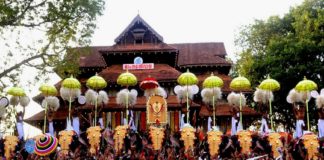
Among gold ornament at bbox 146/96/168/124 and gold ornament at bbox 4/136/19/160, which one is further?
gold ornament at bbox 146/96/168/124

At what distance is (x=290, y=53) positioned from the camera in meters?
30.5

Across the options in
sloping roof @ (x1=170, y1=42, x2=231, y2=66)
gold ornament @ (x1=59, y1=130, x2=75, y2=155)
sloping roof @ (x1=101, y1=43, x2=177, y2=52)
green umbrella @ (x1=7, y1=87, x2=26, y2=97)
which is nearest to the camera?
gold ornament @ (x1=59, y1=130, x2=75, y2=155)

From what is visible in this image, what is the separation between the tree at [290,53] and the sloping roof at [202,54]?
2.35 metres

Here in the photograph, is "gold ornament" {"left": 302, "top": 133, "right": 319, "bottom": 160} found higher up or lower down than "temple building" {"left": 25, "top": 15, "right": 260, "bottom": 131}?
lower down

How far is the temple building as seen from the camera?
80.0ft

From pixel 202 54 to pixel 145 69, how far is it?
5428mm

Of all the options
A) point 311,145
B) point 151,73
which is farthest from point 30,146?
point 151,73

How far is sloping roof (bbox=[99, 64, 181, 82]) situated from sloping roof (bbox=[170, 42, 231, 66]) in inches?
128

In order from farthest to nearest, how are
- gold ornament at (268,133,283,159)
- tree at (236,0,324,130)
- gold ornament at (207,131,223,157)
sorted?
tree at (236,0,324,130), gold ornament at (268,133,283,159), gold ornament at (207,131,223,157)

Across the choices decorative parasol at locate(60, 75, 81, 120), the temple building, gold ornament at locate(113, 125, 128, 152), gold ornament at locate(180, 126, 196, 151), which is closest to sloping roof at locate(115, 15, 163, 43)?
the temple building

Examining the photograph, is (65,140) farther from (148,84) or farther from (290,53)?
(290,53)

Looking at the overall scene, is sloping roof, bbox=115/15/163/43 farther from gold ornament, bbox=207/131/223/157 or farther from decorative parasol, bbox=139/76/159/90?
gold ornament, bbox=207/131/223/157

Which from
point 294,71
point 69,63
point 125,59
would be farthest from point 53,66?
point 294,71

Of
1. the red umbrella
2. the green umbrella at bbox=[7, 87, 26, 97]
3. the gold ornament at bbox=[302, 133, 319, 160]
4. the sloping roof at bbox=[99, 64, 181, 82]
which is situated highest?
the sloping roof at bbox=[99, 64, 181, 82]
